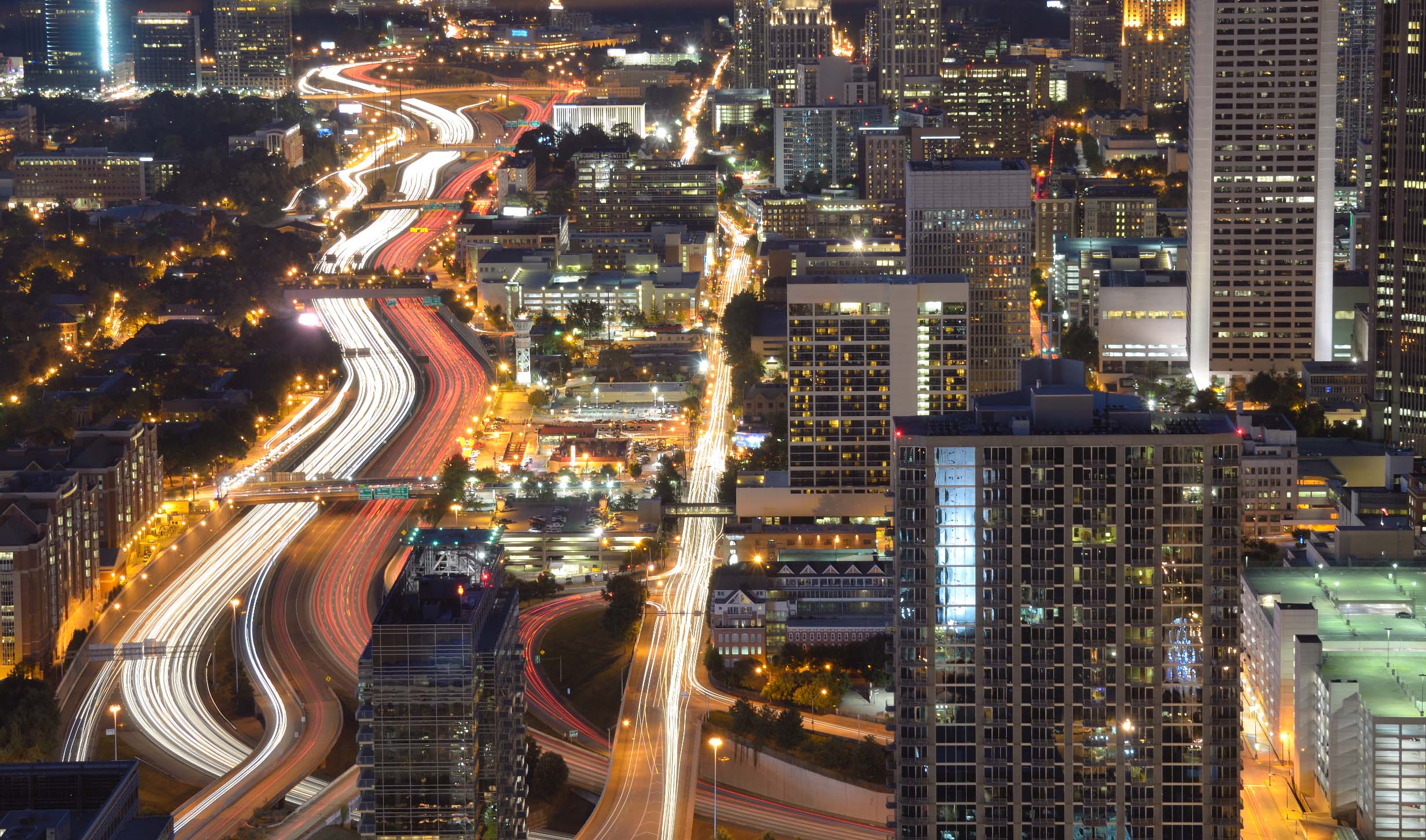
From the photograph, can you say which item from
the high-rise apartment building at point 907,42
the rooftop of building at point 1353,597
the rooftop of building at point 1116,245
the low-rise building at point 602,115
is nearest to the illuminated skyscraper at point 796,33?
the low-rise building at point 602,115

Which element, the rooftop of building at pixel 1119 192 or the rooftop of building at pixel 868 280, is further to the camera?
the rooftop of building at pixel 1119 192

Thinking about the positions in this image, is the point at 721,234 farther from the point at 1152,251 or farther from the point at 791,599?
the point at 791,599

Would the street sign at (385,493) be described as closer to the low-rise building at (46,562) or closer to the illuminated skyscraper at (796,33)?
the low-rise building at (46,562)

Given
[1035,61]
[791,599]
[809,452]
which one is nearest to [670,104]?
[1035,61]

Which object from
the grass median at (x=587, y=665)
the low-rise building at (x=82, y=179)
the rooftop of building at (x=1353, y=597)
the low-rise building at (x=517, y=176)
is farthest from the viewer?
the low-rise building at (x=82, y=179)

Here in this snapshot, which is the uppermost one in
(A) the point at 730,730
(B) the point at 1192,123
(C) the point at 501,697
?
(B) the point at 1192,123
